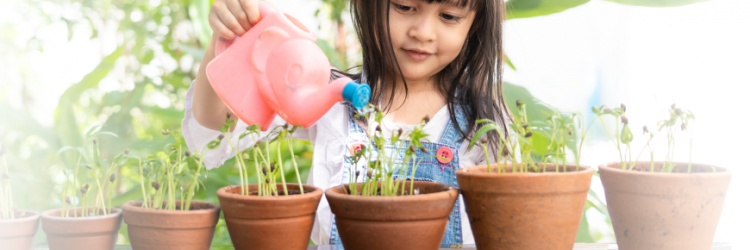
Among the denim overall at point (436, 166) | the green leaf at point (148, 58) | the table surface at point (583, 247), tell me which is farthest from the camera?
the green leaf at point (148, 58)

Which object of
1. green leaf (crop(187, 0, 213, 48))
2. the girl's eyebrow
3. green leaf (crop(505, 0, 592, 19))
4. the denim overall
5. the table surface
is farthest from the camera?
green leaf (crop(187, 0, 213, 48))

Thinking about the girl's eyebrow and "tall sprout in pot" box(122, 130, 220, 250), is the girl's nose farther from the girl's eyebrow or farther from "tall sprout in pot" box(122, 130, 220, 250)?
"tall sprout in pot" box(122, 130, 220, 250)

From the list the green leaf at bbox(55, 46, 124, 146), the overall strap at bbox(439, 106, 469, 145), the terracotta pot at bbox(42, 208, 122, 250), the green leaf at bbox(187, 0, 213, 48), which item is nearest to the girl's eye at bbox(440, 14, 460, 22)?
the overall strap at bbox(439, 106, 469, 145)

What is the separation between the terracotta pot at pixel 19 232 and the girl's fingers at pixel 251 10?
0.35 metres

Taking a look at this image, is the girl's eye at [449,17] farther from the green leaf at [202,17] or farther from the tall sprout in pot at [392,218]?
the green leaf at [202,17]

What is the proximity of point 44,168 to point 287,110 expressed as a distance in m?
1.51

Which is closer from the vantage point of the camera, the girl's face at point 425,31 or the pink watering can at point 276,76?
the pink watering can at point 276,76

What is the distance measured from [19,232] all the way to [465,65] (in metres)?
0.81

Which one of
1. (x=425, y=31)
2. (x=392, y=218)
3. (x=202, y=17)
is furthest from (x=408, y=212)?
(x=202, y=17)

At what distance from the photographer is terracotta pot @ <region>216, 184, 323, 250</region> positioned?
551 millimetres

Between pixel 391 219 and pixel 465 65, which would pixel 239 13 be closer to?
pixel 391 219

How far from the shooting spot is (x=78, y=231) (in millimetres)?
551

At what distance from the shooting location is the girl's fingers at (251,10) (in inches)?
24.1

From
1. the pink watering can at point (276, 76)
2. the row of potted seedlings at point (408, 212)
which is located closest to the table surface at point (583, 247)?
the row of potted seedlings at point (408, 212)
